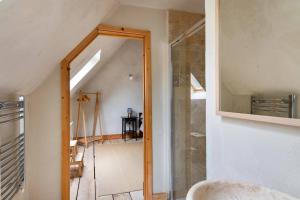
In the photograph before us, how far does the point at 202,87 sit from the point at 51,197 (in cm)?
194

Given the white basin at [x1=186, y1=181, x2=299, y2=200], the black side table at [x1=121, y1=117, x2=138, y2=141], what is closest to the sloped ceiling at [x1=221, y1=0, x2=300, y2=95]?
the white basin at [x1=186, y1=181, x2=299, y2=200]

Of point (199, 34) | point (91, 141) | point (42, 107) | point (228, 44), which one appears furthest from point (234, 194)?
point (91, 141)

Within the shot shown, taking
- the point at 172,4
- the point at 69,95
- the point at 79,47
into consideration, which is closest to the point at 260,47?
the point at 172,4

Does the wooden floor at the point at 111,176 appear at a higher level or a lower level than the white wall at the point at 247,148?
lower

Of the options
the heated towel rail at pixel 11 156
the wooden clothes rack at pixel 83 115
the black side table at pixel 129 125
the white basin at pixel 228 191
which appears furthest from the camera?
the black side table at pixel 129 125

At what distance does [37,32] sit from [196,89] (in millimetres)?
1561

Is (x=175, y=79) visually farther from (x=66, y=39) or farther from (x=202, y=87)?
(x=66, y=39)

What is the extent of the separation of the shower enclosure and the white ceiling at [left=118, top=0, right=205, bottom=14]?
352 mm

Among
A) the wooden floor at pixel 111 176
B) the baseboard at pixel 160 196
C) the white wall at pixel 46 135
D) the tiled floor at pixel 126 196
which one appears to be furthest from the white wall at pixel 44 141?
the baseboard at pixel 160 196

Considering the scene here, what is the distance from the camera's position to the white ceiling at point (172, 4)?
6.72 feet

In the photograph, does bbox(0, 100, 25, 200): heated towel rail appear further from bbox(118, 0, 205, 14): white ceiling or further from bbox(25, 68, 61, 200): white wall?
bbox(118, 0, 205, 14): white ceiling

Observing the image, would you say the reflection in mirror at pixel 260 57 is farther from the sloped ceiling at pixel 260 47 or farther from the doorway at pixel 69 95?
the doorway at pixel 69 95

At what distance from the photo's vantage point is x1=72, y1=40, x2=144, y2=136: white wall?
5266mm

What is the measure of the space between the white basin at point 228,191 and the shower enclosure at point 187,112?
1255 millimetres
